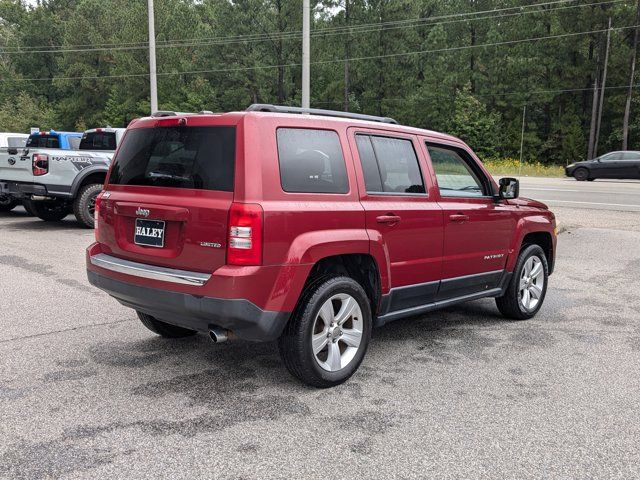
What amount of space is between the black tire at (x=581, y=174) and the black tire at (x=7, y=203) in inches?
1005

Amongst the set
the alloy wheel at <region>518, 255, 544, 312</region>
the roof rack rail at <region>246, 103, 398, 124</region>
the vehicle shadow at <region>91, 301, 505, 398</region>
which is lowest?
the vehicle shadow at <region>91, 301, 505, 398</region>

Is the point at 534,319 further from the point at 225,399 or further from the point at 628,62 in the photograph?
the point at 628,62

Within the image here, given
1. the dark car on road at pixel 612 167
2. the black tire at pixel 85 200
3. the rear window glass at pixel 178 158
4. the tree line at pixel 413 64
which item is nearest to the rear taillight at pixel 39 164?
the black tire at pixel 85 200

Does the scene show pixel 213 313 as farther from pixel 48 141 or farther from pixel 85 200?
pixel 48 141

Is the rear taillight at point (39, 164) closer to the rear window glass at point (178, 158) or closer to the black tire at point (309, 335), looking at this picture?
the rear window glass at point (178, 158)

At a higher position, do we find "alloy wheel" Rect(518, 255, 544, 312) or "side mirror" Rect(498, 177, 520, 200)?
"side mirror" Rect(498, 177, 520, 200)

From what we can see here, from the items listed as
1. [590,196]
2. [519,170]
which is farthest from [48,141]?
[519,170]

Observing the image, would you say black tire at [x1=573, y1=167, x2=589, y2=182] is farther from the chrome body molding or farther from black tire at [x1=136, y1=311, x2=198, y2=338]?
the chrome body molding

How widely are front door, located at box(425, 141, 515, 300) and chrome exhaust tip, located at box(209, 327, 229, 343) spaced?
1.98 m

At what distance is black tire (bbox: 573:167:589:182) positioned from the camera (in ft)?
97.2

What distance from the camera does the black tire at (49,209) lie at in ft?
39.9

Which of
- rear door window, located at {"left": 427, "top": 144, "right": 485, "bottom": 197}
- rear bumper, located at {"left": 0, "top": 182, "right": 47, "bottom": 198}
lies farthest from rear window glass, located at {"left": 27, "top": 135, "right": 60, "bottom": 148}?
rear door window, located at {"left": 427, "top": 144, "right": 485, "bottom": 197}

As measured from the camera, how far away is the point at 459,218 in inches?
195

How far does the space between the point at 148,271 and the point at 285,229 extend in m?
0.96
